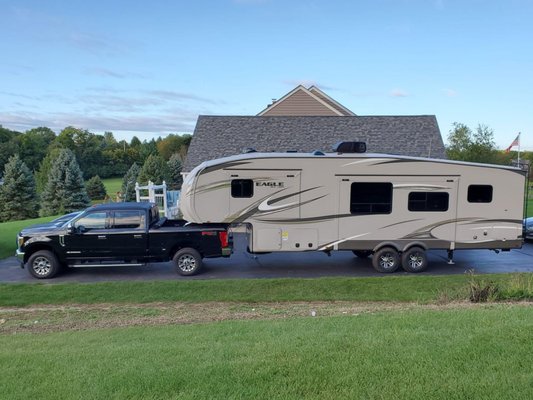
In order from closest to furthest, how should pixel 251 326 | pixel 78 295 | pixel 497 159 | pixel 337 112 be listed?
pixel 251 326, pixel 78 295, pixel 337 112, pixel 497 159

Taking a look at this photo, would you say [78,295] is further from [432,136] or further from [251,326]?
[432,136]

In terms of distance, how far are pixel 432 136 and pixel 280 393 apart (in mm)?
22940

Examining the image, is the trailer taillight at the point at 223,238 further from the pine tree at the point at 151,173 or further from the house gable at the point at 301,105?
the pine tree at the point at 151,173

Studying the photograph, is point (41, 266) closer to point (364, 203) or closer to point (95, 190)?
point (364, 203)

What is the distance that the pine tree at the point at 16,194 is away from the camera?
3850 centimetres

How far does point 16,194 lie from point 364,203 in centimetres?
3630

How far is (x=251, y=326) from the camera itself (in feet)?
21.8

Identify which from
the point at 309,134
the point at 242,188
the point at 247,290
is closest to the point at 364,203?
the point at 242,188

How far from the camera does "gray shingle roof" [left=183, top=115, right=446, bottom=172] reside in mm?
23891

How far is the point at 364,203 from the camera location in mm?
12625

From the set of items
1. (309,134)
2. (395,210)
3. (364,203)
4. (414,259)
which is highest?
(309,134)

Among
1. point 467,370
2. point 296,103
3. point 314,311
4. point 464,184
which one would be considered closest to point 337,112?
point 296,103

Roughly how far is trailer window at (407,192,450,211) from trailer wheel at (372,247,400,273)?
134cm

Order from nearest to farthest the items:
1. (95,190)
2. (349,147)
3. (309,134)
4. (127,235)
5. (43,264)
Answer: (43,264) → (127,235) → (349,147) → (309,134) → (95,190)
